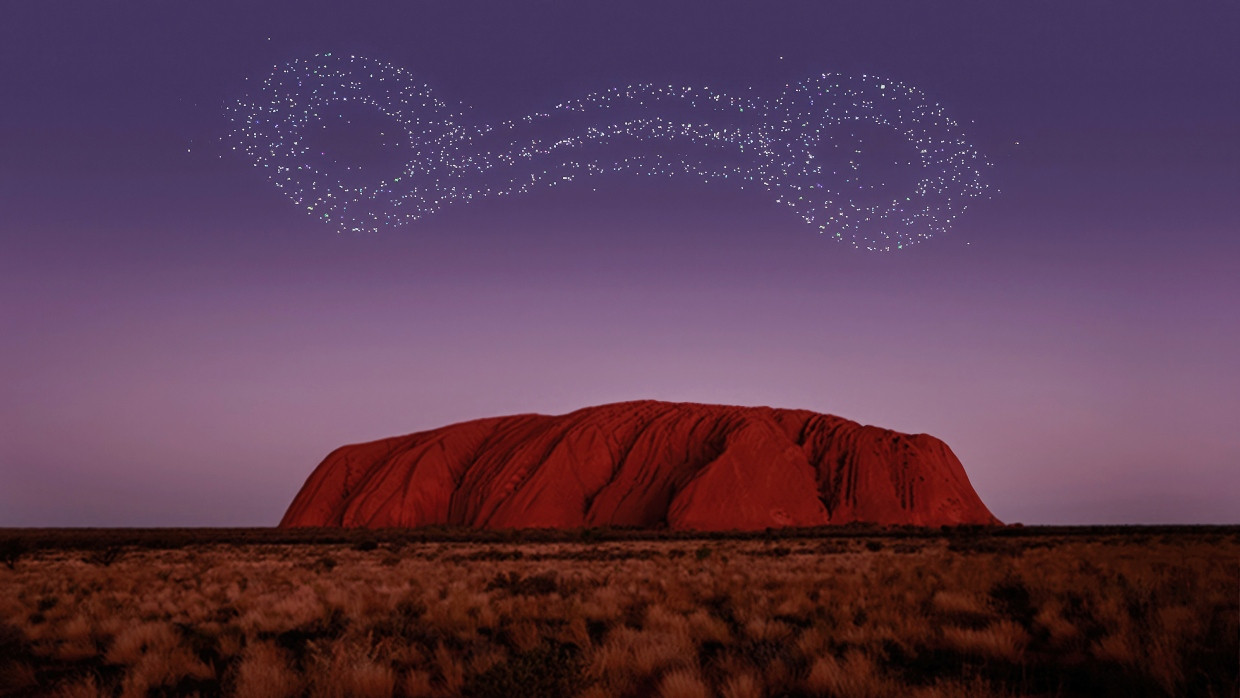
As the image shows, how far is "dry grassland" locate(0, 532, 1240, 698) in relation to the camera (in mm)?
7145

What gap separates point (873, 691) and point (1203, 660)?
3.31m

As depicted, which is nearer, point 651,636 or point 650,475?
point 651,636

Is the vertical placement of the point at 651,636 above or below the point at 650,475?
below

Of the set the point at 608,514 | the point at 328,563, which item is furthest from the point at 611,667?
the point at 608,514

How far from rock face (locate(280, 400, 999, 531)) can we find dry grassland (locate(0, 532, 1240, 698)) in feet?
165

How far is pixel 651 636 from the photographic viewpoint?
9.76m

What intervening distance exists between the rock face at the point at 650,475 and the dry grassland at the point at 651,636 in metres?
50.4

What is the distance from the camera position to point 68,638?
11.6m

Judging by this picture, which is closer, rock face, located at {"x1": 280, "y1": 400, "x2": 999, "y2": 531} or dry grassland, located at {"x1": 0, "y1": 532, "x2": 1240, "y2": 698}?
dry grassland, located at {"x1": 0, "y1": 532, "x2": 1240, "y2": 698}

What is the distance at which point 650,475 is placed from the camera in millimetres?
74750

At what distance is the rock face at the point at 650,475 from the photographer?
70250 millimetres

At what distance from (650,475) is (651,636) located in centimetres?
6561

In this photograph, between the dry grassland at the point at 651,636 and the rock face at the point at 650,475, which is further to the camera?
the rock face at the point at 650,475

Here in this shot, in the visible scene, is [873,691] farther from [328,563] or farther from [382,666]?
[328,563]
